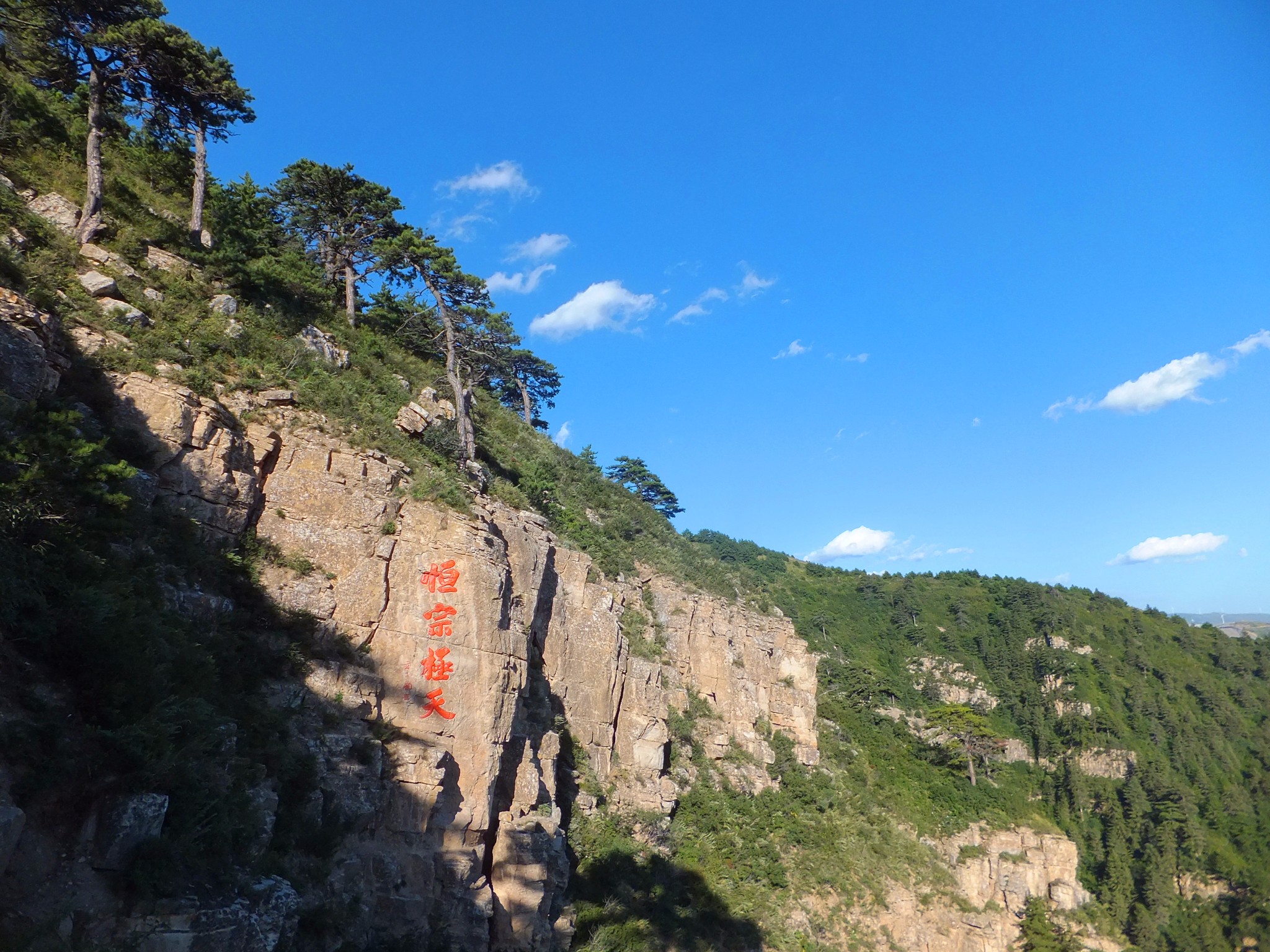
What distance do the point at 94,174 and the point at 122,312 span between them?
4.51 m

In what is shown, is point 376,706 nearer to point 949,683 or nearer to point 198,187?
point 198,187

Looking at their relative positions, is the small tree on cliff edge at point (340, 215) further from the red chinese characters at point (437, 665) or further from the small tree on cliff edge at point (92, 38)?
the red chinese characters at point (437, 665)

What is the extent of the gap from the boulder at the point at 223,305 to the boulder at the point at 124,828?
12.3 m

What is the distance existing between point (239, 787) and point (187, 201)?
19193mm

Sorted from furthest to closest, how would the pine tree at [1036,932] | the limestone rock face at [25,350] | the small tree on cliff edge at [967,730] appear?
the small tree on cliff edge at [967,730], the pine tree at [1036,932], the limestone rock face at [25,350]

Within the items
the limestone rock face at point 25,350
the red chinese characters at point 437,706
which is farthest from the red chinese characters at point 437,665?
the limestone rock face at point 25,350

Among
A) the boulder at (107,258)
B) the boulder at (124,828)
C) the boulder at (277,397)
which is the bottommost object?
the boulder at (124,828)

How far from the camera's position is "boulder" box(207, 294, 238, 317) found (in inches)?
609

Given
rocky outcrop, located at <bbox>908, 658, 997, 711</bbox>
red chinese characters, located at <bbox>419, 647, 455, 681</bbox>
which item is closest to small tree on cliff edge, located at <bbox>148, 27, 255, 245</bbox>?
red chinese characters, located at <bbox>419, 647, 455, 681</bbox>

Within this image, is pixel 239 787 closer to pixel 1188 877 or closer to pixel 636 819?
pixel 636 819

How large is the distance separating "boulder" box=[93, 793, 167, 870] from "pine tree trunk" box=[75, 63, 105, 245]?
13115mm

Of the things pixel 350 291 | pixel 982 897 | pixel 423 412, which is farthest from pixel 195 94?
pixel 982 897

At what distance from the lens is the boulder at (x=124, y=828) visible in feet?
21.5

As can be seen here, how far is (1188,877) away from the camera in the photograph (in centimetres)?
3994
